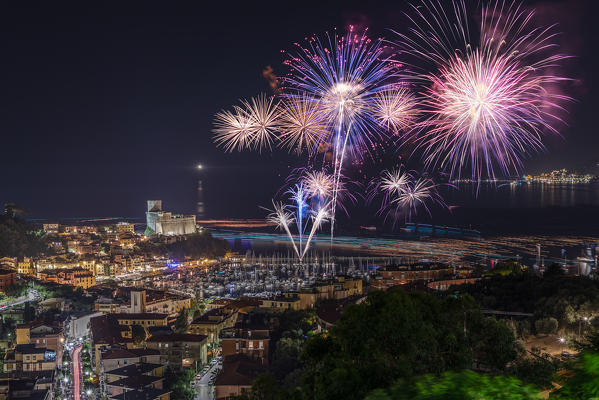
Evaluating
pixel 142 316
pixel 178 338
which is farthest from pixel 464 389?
pixel 142 316

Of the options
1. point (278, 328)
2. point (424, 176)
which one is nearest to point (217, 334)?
point (278, 328)

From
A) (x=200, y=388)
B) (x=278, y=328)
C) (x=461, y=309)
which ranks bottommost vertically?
(x=200, y=388)

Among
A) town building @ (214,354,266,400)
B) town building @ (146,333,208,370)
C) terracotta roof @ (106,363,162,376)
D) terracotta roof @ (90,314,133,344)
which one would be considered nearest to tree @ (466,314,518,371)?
town building @ (214,354,266,400)

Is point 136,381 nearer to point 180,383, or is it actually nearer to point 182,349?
point 180,383

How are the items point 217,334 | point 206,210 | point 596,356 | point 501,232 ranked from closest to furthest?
point 596,356, point 217,334, point 501,232, point 206,210

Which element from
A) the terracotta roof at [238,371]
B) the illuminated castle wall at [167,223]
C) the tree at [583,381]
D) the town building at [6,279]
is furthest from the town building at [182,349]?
the illuminated castle wall at [167,223]

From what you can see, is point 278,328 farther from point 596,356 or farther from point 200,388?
point 596,356

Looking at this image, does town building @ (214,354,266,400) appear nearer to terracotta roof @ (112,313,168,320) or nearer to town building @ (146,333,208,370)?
town building @ (146,333,208,370)
